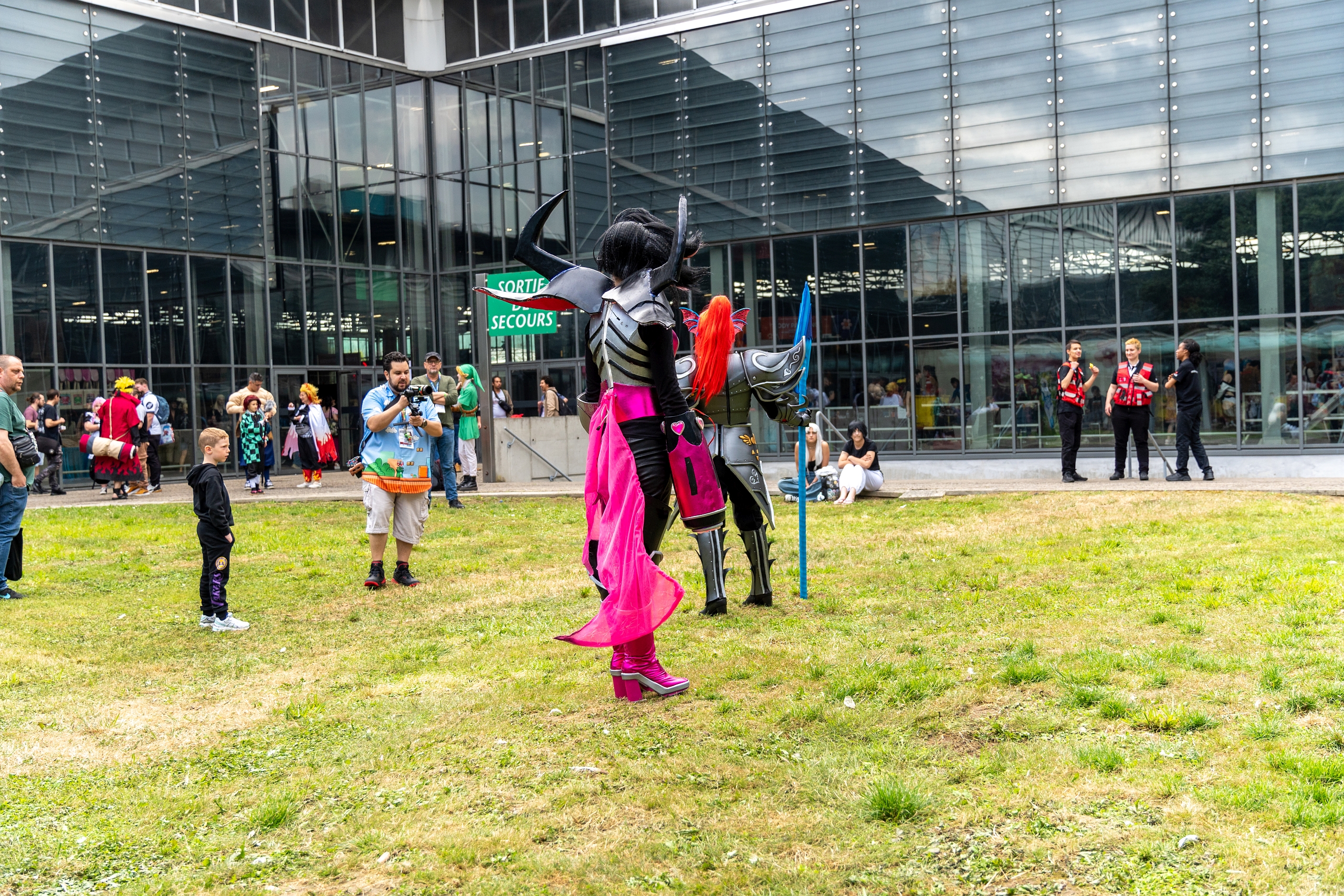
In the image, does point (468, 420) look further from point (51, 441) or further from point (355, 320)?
point (355, 320)

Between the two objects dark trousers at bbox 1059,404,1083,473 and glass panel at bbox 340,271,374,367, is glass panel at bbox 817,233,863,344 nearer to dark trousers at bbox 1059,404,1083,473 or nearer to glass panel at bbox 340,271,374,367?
dark trousers at bbox 1059,404,1083,473

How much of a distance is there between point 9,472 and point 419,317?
20124 mm

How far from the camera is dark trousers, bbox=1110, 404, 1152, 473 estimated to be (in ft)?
53.4

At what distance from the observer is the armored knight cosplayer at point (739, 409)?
7.93m

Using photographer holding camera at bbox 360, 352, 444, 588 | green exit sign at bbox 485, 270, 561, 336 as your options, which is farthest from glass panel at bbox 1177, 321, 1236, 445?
photographer holding camera at bbox 360, 352, 444, 588

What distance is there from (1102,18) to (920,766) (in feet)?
59.6

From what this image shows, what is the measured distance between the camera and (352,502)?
1688cm

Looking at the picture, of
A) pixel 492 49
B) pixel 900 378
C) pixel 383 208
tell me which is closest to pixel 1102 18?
pixel 900 378

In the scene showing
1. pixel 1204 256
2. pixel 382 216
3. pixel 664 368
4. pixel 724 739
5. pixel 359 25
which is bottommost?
pixel 724 739

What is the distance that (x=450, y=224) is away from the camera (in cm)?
2891

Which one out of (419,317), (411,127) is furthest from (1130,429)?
(411,127)

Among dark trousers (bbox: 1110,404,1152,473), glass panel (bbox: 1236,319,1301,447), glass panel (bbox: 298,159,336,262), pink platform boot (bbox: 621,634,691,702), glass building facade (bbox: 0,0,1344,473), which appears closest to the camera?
pink platform boot (bbox: 621,634,691,702)

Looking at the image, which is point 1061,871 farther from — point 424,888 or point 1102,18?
point 1102,18

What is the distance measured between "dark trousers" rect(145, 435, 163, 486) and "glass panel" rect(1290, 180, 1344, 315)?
734 inches
